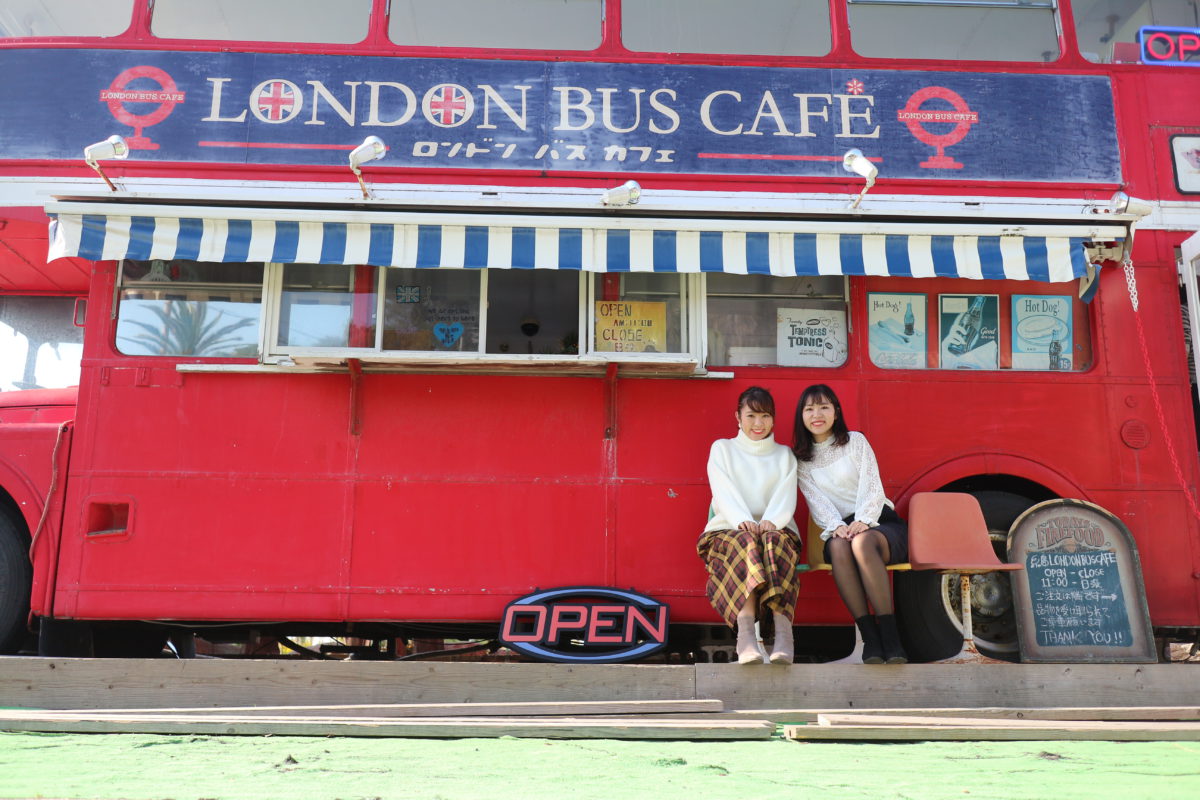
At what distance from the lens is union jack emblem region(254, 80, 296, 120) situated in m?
5.26

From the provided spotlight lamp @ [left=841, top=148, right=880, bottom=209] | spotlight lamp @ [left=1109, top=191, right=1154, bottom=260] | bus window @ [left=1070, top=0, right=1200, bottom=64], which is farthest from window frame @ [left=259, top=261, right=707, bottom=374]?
bus window @ [left=1070, top=0, right=1200, bottom=64]

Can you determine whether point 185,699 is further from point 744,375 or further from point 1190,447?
point 1190,447

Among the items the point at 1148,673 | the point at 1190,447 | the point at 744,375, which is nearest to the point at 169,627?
the point at 744,375

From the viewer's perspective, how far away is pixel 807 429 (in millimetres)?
4863

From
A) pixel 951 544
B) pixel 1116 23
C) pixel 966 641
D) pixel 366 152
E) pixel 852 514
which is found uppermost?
pixel 1116 23

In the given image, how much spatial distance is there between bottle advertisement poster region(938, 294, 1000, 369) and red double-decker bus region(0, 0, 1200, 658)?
3 cm

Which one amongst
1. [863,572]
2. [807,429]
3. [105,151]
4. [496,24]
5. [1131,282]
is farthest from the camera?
[496,24]

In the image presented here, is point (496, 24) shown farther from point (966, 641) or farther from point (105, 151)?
point (966, 641)

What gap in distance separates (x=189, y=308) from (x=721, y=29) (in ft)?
11.4

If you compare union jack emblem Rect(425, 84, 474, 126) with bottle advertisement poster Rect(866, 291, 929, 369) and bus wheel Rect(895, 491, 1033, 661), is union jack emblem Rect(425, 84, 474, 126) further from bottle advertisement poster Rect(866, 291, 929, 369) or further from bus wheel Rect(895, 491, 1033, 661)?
bus wheel Rect(895, 491, 1033, 661)

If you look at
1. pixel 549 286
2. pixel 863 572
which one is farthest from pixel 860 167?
pixel 863 572

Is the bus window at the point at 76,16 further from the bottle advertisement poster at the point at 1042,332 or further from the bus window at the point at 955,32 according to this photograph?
the bottle advertisement poster at the point at 1042,332

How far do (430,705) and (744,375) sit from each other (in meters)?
2.49

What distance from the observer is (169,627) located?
5.51 metres
